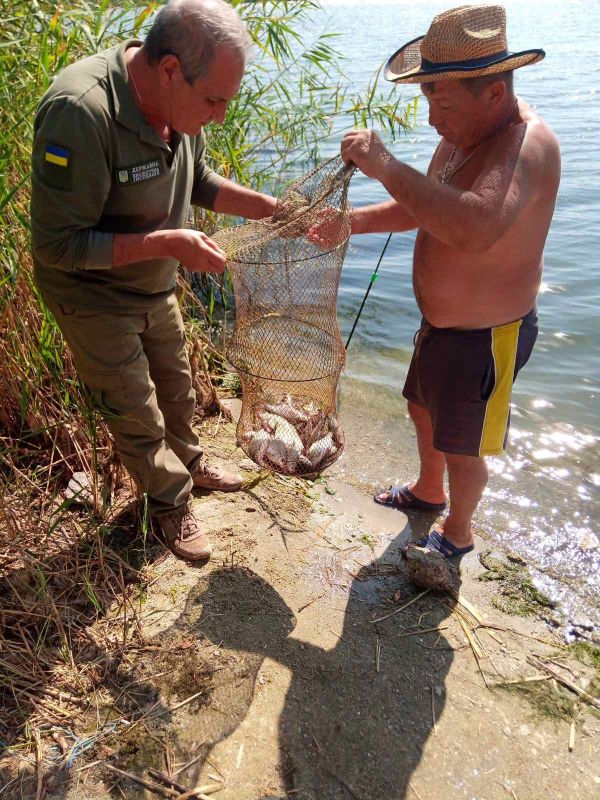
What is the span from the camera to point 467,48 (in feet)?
7.54

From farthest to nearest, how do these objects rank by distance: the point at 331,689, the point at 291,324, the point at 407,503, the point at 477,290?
the point at 291,324, the point at 407,503, the point at 477,290, the point at 331,689

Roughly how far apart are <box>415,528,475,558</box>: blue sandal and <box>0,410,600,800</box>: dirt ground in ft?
0.29

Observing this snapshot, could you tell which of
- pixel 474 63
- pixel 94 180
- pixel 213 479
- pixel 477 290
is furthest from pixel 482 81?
pixel 213 479

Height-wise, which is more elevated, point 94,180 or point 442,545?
point 94,180

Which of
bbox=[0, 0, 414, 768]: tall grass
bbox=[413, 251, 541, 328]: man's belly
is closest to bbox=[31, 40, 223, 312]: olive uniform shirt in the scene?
bbox=[0, 0, 414, 768]: tall grass

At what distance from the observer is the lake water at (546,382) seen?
3.47 meters

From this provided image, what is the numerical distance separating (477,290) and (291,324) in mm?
1249

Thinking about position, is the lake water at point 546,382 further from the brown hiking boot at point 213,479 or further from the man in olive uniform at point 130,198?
the man in olive uniform at point 130,198

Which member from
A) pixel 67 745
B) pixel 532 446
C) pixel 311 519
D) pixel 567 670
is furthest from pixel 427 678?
pixel 532 446

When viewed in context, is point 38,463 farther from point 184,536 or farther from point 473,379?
point 473,379

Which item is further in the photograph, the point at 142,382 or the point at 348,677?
the point at 142,382

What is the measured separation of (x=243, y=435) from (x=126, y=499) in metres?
0.64

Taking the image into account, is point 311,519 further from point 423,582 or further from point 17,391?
point 17,391

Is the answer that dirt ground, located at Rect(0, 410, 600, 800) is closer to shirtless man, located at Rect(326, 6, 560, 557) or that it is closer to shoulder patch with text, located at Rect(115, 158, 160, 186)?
shirtless man, located at Rect(326, 6, 560, 557)
